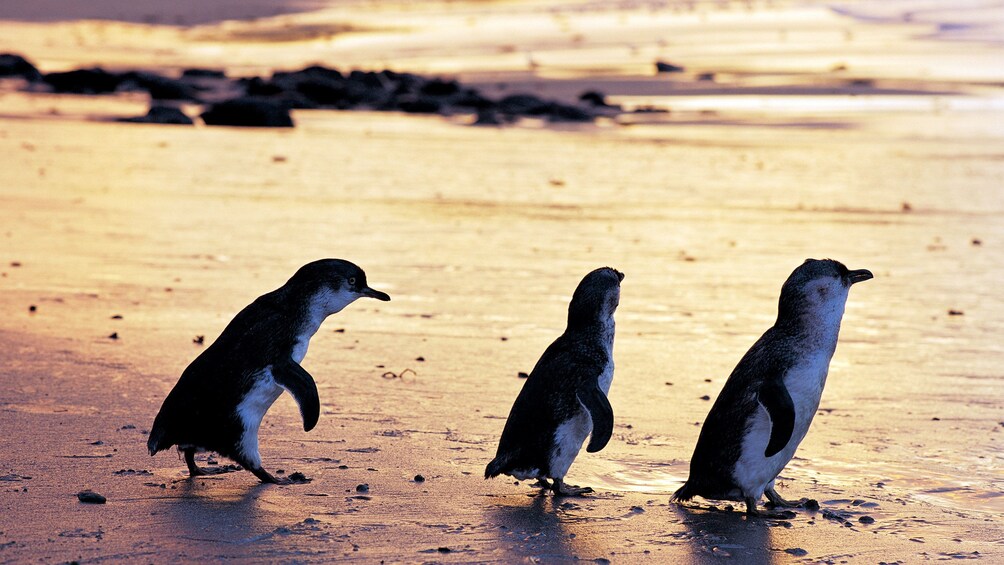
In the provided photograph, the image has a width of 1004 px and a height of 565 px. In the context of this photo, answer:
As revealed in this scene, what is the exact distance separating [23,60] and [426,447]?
36.2m

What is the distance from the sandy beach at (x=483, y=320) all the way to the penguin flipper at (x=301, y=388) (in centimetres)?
32

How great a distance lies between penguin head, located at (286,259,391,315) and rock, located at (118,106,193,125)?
20.5 metres

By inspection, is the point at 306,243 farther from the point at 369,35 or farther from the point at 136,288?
the point at 369,35

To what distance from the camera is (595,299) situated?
6215mm

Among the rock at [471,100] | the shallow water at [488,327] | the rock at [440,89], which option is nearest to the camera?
the shallow water at [488,327]

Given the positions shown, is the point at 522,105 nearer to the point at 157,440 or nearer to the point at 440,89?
the point at 440,89

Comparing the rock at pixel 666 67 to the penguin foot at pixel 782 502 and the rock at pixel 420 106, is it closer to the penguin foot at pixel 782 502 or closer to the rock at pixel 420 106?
the rock at pixel 420 106

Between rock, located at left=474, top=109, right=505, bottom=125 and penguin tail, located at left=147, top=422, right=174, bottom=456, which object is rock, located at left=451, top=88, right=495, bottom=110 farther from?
penguin tail, located at left=147, top=422, right=174, bottom=456

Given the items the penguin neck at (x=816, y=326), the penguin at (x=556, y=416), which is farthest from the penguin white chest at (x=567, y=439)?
the penguin neck at (x=816, y=326)

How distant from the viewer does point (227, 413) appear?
590cm

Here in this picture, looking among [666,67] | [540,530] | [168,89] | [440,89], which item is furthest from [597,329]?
[666,67]

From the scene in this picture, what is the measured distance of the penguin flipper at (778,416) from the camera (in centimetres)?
570

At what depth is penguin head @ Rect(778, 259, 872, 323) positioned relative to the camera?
6008mm

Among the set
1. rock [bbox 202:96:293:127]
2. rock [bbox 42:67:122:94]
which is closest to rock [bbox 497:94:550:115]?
rock [bbox 202:96:293:127]
